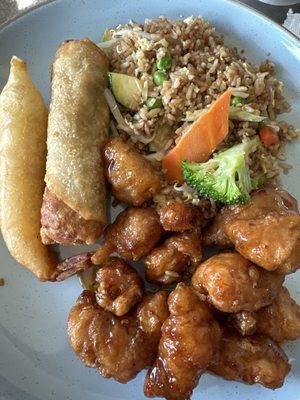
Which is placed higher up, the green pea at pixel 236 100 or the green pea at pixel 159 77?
the green pea at pixel 159 77

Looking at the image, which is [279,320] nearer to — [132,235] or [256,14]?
[132,235]

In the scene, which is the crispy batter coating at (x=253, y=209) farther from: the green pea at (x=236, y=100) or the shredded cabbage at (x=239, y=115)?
the green pea at (x=236, y=100)

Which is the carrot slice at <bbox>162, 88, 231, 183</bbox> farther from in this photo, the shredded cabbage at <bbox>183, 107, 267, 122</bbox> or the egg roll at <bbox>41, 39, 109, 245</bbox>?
the egg roll at <bbox>41, 39, 109, 245</bbox>

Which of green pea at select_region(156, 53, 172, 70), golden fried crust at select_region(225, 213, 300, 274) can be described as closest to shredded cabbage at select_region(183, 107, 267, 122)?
green pea at select_region(156, 53, 172, 70)

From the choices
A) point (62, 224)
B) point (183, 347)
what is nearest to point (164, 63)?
point (62, 224)

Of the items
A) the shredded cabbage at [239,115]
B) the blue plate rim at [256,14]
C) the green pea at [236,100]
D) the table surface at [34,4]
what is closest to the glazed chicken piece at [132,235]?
the shredded cabbage at [239,115]

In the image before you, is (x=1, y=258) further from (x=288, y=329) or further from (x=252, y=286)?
(x=288, y=329)
